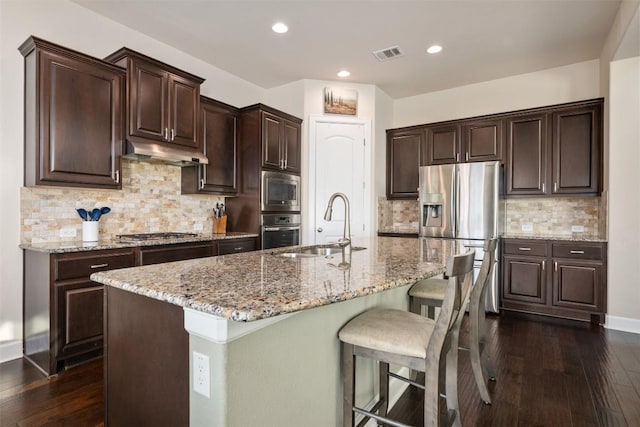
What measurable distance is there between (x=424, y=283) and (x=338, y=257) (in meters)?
0.71

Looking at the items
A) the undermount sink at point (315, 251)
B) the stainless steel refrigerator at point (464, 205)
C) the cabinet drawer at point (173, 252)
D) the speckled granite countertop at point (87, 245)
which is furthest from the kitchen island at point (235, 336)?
the stainless steel refrigerator at point (464, 205)

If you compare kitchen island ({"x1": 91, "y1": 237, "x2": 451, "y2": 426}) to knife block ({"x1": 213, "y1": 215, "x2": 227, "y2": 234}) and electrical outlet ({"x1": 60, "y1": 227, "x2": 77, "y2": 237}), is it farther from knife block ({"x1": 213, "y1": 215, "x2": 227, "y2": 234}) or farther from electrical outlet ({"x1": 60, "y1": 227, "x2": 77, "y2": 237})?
knife block ({"x1": 213, "y1": 215, "x2": 227, "y2": 234})

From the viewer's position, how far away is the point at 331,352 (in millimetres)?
1452

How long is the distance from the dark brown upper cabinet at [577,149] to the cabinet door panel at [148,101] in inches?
163

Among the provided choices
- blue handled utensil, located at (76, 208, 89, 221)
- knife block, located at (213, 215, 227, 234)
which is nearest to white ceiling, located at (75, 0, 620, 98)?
blue handled utensil, located at (76, 208, 89, 221)

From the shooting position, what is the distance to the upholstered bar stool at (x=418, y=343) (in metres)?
1.20

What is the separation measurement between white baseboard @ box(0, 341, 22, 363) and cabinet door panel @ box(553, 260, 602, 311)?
16.1ft

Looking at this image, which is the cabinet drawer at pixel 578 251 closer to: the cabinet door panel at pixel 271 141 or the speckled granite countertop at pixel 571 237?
the speckled granite countertop at pixel 571 237

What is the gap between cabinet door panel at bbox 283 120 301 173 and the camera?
13.8 feet

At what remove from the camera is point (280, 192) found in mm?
4094

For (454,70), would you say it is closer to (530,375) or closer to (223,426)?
(530,375)

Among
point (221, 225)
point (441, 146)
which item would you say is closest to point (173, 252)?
point (221, 225)

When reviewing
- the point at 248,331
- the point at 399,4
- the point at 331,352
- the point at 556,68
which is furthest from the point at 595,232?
the point at 248,331

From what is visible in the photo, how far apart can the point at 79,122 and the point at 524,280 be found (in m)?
4.53
